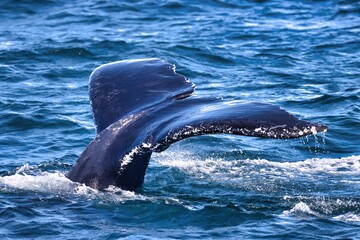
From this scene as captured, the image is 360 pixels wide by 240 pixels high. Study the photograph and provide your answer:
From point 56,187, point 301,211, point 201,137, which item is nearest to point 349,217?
point 301,211

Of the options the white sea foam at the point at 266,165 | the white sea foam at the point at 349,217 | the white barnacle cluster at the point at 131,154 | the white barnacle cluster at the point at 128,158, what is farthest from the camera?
the white sea foam at the point at 266,165

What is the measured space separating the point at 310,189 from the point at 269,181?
1.58 feet

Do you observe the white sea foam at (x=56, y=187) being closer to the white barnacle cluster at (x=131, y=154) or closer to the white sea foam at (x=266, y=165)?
the white barnacle cluster at (x=131, y=154)

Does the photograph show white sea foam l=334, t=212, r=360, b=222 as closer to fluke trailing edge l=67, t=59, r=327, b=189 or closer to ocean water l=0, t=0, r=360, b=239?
ocean water l=0, t=0, r=360, b=239

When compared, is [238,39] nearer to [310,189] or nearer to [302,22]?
[302,22]

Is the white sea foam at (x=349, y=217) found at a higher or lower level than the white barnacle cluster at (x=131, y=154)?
lower

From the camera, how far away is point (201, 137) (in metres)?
11.6

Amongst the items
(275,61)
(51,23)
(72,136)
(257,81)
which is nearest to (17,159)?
(72,136)

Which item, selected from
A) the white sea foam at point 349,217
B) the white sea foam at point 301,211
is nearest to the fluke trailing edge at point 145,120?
the white sea foam at point 301,211

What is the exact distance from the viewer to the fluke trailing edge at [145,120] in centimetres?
652

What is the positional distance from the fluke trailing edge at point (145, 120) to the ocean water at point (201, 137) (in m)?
0.27

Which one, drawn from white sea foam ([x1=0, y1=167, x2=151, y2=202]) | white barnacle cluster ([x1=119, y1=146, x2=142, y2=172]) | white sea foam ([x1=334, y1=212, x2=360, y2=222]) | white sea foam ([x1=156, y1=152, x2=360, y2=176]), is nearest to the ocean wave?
white sea foam ([x1=0, y1=167, x2=151, y2=202])

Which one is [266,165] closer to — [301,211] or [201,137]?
[201,137]

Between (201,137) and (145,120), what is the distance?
4.01 meters
